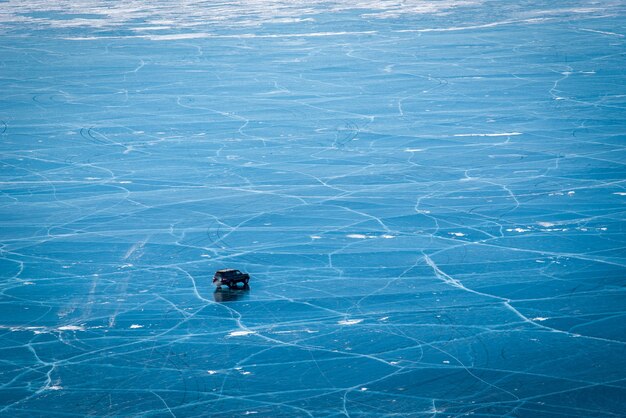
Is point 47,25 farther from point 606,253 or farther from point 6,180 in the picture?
point 606,253

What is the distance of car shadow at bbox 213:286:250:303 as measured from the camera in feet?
41.3

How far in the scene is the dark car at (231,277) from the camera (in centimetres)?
1275

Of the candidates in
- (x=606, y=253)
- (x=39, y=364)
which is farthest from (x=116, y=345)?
(x=606, y=253)

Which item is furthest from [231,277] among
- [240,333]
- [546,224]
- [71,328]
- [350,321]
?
[546,224]

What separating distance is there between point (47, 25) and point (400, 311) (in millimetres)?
30549

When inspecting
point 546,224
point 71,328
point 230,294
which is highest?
point 71,328

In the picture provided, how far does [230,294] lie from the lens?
501 inches

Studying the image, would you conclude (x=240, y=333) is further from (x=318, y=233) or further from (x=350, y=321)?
(x=318, y=233)

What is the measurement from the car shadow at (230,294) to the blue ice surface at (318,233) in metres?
0.03

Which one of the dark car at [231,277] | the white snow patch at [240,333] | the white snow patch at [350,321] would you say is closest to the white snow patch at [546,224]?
the white snow patch at [350,321]

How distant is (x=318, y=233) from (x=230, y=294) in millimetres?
2622

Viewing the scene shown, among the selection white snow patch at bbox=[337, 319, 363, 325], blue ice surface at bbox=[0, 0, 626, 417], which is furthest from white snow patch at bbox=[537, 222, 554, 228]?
white snow patch at bbox=[337, 319, 363, 325]

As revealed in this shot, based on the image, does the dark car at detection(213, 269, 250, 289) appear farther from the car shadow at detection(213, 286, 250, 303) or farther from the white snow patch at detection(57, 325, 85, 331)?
the white snow patch at detection(57, 325, 85, 331)

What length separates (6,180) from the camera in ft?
60.0
